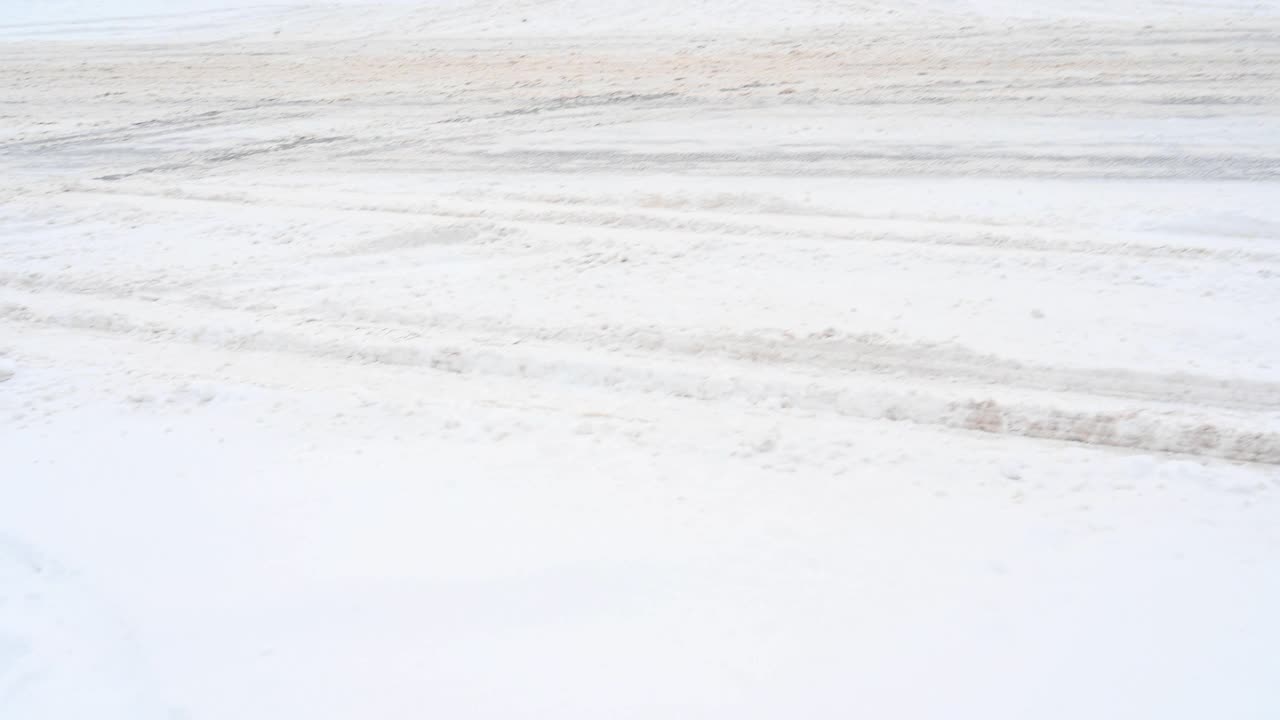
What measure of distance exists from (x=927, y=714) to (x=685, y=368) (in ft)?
5.37

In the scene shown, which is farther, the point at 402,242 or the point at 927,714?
the point at 402,242

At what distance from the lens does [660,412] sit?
3.23 m

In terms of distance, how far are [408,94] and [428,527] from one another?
18.3 feet

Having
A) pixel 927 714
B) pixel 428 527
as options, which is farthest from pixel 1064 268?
pixel 428 527

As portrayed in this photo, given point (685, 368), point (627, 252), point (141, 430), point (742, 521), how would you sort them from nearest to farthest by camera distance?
point (742, 521) → point (141, 430) → point (685, 368) → point (627, 252)

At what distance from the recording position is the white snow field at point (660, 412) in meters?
2.27

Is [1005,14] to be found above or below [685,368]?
above

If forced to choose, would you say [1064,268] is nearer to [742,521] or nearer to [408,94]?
[742,521]

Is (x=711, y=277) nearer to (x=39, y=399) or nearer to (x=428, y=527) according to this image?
(x=428, y=527)

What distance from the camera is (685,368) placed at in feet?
11.4

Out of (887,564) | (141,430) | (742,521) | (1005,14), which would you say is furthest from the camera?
(1005,14)

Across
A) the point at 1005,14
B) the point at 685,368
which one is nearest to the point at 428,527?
the point at 685,368

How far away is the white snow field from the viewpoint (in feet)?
7.44

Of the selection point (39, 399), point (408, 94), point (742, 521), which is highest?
point (408, 94)
